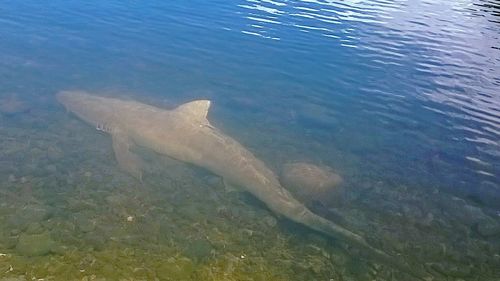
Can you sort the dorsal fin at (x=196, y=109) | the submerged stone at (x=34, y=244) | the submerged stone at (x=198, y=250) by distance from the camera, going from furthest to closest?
1. the dorsal fin at (x=196, y=109)
2. the submerged stone at (x=198, y=250)
3. the submerged stone at (x=34, y=244)

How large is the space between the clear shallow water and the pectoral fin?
37cm

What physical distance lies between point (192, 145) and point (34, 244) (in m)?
5.24

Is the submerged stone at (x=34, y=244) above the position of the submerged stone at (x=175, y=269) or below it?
above

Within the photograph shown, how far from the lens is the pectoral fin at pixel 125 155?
12648mm

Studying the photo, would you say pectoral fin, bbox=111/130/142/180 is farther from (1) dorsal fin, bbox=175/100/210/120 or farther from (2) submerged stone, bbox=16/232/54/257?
(2) submerged stone, bbox=16/232/54/257

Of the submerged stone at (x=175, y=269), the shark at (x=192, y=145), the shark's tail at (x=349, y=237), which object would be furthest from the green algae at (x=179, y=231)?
the shark at (x=192, y=145)

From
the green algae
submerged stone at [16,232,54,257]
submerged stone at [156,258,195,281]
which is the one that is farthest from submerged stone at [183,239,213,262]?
submerged stone at [16,232,54,257]

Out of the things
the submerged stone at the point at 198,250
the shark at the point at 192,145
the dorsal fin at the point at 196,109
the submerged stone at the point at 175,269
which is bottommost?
the submerged stone at the point at 198,250

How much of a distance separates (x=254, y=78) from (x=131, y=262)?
486 inches

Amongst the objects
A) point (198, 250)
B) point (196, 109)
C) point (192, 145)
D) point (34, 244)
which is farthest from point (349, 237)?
point (196, 109)

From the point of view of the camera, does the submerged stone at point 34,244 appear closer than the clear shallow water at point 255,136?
Yes

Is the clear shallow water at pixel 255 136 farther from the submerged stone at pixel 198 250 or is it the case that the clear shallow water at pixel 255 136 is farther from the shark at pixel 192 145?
the shark at pixel 192 145

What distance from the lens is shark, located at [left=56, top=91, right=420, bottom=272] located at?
10688 millimetres

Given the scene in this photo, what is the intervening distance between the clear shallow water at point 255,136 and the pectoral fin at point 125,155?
1.22 feet
